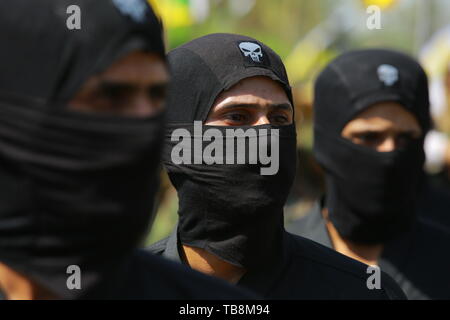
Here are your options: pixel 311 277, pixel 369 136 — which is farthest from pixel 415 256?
pixel 311 277

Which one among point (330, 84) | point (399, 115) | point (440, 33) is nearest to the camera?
point (399, 115)

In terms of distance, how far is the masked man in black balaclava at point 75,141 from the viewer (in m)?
2.49

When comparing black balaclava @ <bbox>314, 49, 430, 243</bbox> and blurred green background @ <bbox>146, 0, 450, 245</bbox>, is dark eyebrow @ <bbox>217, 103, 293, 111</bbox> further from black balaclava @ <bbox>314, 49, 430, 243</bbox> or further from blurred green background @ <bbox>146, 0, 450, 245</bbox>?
blurred green background @ <bbox>146, 0, 450, 245</bbox>

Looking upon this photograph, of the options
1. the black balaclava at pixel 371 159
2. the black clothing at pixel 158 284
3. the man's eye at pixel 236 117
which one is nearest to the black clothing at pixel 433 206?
the black balaclava at pixel 371 159

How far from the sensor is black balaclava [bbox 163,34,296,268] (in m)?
3.73

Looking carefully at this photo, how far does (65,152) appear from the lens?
8.18 feet

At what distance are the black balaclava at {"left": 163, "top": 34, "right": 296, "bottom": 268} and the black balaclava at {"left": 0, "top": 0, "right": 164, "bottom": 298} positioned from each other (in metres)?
1.16

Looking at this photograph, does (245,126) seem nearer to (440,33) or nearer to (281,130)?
(281,130)

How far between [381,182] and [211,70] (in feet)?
5.35

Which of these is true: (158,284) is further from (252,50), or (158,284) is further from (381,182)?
(381,182)

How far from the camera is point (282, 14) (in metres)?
24.8
